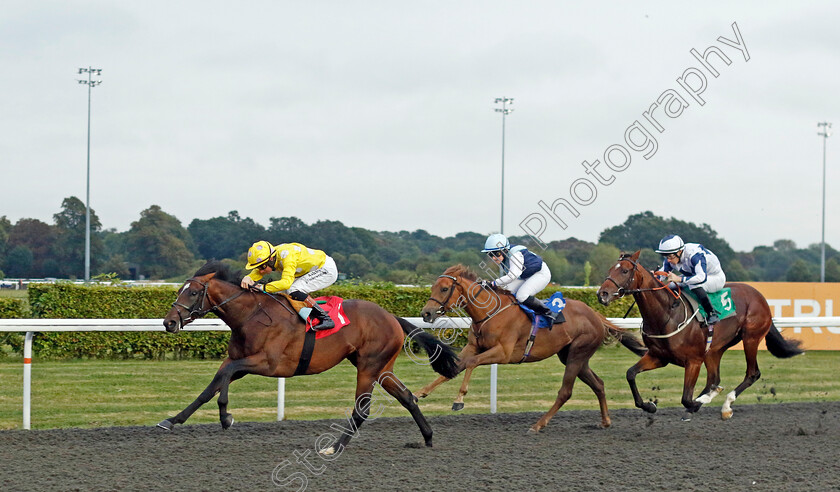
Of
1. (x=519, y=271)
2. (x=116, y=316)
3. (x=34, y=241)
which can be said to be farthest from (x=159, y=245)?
(x=519, y=271)

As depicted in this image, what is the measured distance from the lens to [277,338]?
5559mm

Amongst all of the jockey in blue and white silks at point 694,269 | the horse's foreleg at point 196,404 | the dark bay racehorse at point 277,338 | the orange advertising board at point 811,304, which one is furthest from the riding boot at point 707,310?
the orange advertising board at point 811,304

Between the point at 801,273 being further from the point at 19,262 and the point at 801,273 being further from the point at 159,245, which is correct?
the point at 19,262

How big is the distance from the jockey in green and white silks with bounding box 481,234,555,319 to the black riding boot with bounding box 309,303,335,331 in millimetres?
1592

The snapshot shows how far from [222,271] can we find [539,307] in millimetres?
2504

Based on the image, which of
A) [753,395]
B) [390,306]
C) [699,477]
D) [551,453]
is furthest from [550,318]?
[390,306]

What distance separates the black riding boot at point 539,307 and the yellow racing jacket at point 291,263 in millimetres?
1739

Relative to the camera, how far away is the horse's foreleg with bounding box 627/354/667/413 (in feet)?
22.5

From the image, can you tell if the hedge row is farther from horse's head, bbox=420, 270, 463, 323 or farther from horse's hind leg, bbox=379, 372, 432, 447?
horse's hind leg, bbox=379, 372, 432, 447

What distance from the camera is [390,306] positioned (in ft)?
41.5

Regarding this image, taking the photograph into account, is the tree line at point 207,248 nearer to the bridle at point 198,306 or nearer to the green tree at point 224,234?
the green tree at point 224,234

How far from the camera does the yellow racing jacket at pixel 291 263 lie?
18.3 feet

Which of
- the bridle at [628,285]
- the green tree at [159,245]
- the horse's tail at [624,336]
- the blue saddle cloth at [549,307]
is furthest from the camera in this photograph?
the green tree at [159,245]

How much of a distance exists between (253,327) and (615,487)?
244cm
